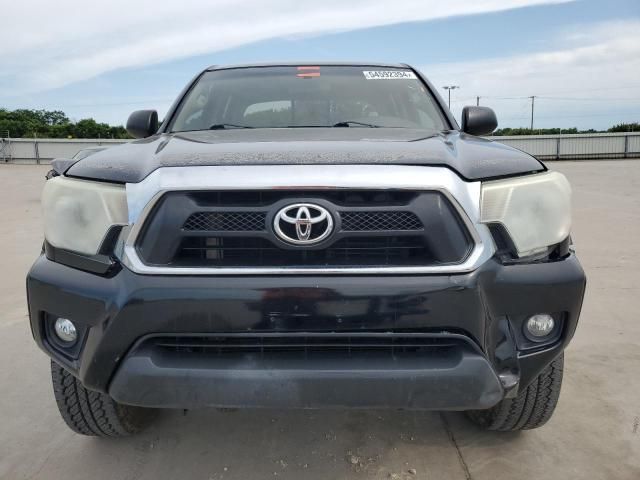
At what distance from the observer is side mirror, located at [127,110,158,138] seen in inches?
125

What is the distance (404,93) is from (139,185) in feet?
6.19

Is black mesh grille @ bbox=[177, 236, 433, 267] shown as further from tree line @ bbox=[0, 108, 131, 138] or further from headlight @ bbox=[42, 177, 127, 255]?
tree line @ bbox=[0, 108, 131, 138]

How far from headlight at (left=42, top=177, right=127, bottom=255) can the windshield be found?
1098 mm

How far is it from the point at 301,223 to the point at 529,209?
0.78m

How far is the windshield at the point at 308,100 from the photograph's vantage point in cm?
294

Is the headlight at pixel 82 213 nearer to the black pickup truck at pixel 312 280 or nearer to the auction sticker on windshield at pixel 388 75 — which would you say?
the black pickup truck at pixel 312 280

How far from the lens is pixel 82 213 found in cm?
187

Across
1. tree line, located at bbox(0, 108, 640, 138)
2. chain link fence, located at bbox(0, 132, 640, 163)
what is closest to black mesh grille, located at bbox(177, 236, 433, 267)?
chain link fence, located at bbox(0, 132, 640, 163)

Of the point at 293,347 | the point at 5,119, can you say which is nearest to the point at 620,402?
the point at 293,347

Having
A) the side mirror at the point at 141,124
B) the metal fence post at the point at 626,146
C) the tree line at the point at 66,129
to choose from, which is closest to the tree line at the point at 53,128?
the tree line at the point at 66,129

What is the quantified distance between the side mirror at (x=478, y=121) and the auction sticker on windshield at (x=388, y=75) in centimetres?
50

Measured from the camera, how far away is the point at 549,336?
1.91 meters

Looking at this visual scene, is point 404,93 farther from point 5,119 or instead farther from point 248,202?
point 5,119

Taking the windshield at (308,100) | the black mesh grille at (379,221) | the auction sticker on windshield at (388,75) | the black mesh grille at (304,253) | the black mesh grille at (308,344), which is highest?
the auction sticker on windshield at (388,75)
